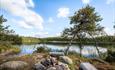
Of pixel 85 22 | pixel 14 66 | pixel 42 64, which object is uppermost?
pixel 85 22

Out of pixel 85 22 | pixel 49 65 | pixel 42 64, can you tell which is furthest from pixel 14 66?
pixel 85 22

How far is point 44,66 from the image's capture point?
11.2 m

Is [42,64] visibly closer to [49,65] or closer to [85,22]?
[49,65]

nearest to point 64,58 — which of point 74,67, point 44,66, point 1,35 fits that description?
point 74,67

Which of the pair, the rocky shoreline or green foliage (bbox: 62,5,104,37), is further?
green foliage (bbox: 62,5,104,37)

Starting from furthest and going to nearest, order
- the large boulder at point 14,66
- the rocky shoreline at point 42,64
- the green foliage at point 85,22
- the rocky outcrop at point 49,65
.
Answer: the green foliage at point 85,22 < the large boulder at point 14,66 < the rocky shoreline at point 42,64 < the rocky outcrop at point 49,65

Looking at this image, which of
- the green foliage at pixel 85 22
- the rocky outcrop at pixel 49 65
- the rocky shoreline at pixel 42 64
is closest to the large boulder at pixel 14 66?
the rocky shoreline at pixel 42 64

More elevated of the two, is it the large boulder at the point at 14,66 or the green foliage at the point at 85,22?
the green foliage at the point at 85,22

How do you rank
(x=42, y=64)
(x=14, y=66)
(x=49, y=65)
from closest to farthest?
(x=49, y=65)
(x=42, y=64)
(x=14, y=66)

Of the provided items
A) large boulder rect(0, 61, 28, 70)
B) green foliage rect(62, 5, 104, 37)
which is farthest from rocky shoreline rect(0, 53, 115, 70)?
green foliage rect(62, 5, 104, 37)

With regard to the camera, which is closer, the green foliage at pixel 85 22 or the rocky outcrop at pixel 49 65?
the rocky outcrop at pixel 49 65

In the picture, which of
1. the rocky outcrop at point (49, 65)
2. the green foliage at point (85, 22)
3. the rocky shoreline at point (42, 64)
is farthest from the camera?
the green foliage at point (85, 22)

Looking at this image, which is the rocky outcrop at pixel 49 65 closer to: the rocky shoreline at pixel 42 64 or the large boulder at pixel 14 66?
the rocky shoreline at pixel 42 64

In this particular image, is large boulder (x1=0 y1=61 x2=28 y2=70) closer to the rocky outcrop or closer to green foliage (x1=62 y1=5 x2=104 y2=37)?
the rocky outcrop
